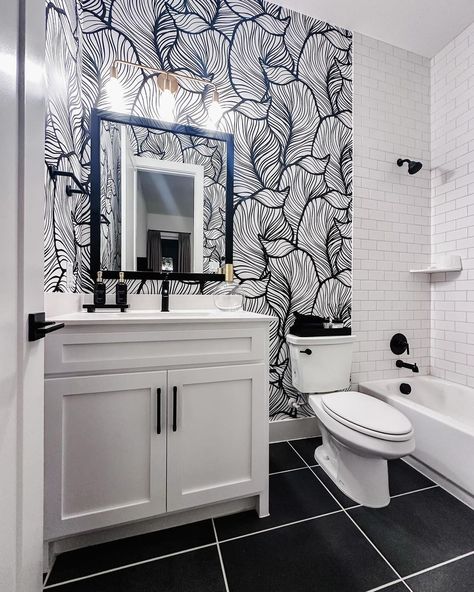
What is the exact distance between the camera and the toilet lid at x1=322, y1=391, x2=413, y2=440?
50.1 inches

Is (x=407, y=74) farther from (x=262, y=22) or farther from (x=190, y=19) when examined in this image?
(x=190, y=19)

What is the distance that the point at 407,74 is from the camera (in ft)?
7.44

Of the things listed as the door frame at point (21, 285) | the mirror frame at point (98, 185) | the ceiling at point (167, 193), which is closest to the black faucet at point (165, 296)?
the mirror frame at point (98, 185)

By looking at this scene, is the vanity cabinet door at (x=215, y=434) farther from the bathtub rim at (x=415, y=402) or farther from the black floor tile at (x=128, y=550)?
the bathtub rim at (x=415, y=402)

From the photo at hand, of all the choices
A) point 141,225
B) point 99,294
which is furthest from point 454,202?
point 99,294

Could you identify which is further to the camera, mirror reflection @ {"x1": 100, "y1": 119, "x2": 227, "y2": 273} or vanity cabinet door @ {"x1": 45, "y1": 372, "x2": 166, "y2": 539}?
mirror reflection @ {"x1": 100, "y1": 119, "x2": 227, "y2": 273}

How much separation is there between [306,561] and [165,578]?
53cm

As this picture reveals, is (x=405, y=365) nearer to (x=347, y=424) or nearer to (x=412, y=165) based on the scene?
(x=347, y=424)

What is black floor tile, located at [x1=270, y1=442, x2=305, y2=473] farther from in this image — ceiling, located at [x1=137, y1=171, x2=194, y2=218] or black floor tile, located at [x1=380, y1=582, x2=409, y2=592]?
ceiling, located at [x1=137, y1=171, x2=194, y2=218]

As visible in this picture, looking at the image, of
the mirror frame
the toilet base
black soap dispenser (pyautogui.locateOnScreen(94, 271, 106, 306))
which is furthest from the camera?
the mirror frame

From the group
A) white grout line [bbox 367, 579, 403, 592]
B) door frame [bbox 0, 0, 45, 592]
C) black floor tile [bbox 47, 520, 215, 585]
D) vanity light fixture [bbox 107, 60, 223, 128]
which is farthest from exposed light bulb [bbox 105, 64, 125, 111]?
white grout line [bbox 367, 579, 403, 592]

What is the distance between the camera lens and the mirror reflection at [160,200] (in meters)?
1.66

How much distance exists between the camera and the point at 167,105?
172 centimetres

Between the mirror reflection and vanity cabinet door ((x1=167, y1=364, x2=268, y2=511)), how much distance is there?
787 mm
